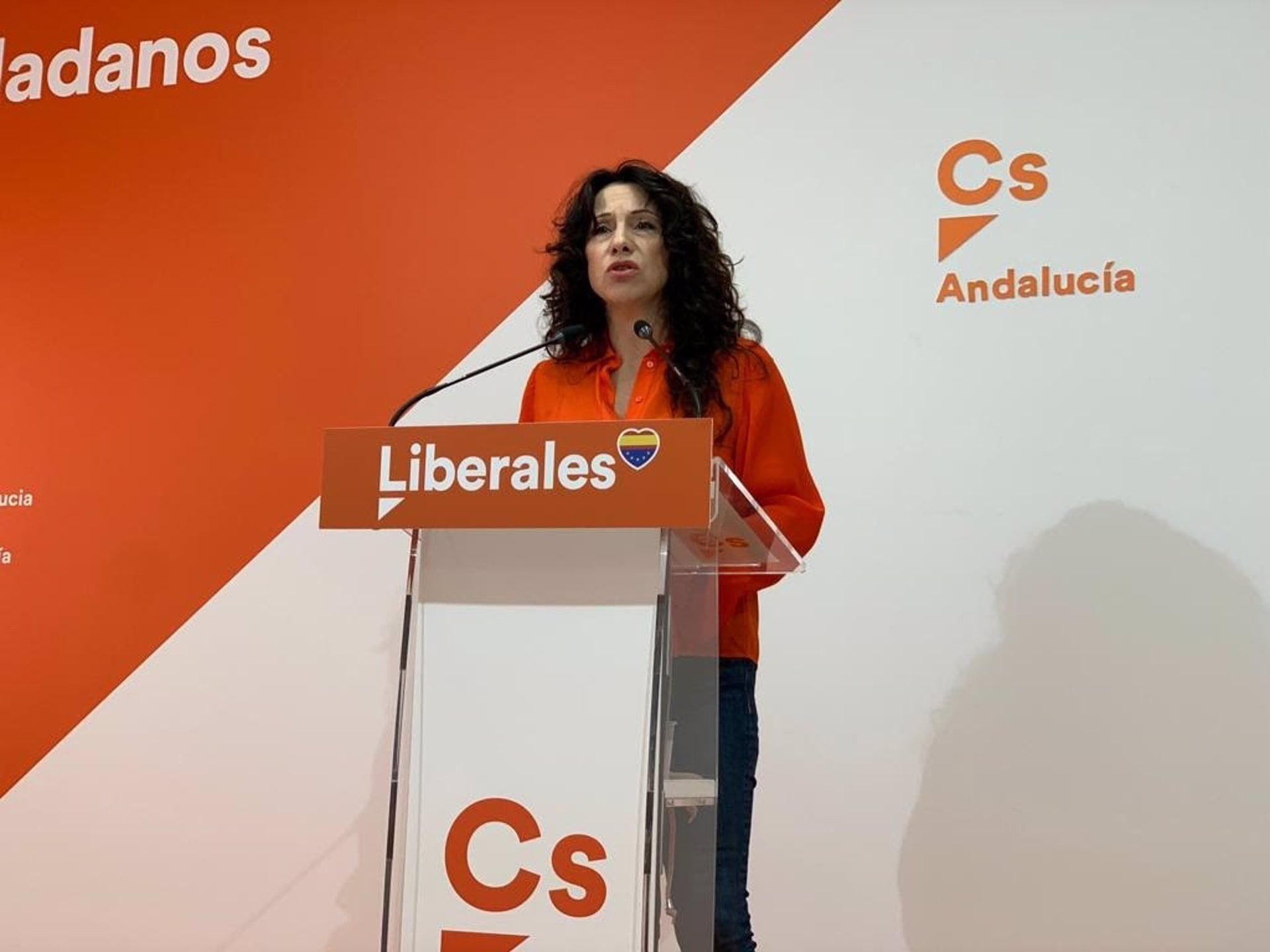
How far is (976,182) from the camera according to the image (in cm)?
282

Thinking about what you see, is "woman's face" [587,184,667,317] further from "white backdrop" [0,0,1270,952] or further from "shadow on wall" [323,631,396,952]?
"shadow on wall" [323,631,396,952]

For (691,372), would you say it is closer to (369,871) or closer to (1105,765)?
(1105,765)

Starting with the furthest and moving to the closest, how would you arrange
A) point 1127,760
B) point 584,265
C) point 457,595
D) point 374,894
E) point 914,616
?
point 374,894 → point 914,616 → point 1127,760 → point 584,265 → point 457,595

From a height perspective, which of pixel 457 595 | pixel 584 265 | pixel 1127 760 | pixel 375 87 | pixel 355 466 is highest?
pixel 375 87

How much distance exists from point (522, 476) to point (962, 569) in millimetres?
1532

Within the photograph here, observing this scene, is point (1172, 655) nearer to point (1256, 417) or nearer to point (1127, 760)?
point (1127, 760)

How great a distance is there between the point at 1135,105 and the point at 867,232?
63 cm

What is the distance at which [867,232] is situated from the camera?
9.45ft

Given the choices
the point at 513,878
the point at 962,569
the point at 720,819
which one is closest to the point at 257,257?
the point at 962,569

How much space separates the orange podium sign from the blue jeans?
22 centimetres

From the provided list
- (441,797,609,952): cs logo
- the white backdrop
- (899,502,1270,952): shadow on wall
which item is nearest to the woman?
(441,797,609,952): cs logo

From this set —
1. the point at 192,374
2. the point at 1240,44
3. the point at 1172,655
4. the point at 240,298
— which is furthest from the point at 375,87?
the point at 1172,655

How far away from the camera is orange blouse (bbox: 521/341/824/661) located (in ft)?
6.34

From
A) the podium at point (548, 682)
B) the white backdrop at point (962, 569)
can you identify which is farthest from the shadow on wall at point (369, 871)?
the podium at point (548, 682)
